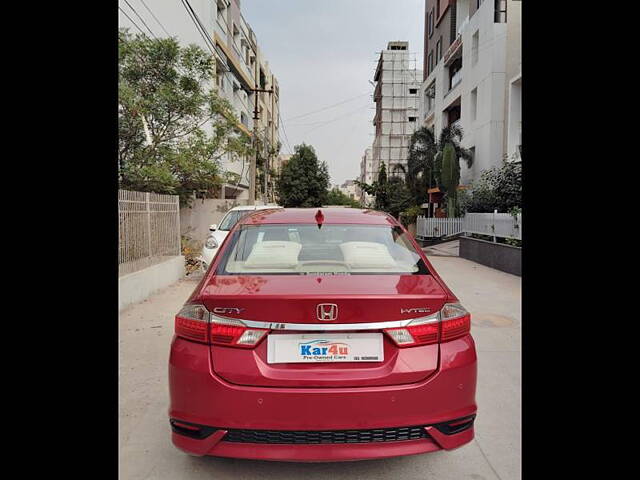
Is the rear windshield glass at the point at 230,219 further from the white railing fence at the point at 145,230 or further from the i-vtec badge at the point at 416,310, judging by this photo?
the i-vtec badge at the point at 416,310

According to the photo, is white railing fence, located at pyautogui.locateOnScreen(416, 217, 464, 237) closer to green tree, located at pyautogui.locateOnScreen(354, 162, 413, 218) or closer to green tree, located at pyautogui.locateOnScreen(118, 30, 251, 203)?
green tree, located at pyautogui.locateOnScreen(354, 162, 413, 218)

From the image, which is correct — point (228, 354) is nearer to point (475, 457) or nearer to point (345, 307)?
point (345, 307)

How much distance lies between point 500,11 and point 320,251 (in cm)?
2427

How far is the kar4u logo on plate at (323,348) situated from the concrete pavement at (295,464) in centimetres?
85

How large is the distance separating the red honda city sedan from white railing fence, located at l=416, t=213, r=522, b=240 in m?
9.60

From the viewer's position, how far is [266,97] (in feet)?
158

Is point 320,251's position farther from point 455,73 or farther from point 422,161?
point 455,73

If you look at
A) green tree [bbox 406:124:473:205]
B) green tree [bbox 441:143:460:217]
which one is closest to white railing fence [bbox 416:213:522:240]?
green tree [bbox 441:143:460:217]

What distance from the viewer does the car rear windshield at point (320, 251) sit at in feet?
8.91

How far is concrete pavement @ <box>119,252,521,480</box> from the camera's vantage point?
8.45 feet

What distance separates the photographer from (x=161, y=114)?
37.4 ft
